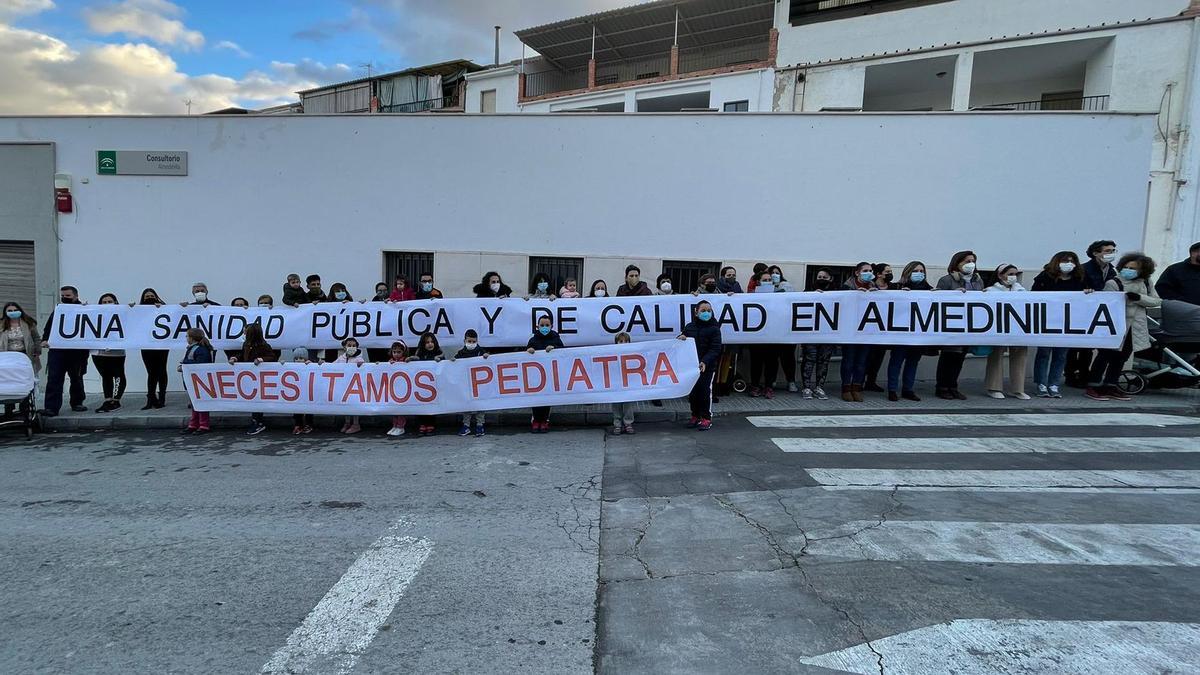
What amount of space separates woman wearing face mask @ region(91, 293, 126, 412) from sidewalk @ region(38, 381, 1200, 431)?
0.99 feet

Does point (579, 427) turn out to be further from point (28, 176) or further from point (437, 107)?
point (437, 107)

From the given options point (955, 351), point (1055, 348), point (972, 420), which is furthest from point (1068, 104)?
point (972, 420)

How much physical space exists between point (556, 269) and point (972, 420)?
7.49m

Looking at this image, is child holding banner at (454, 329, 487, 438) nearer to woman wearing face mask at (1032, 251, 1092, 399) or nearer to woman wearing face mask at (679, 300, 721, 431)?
woman wearing face mask at (679, 300, 721, 431)

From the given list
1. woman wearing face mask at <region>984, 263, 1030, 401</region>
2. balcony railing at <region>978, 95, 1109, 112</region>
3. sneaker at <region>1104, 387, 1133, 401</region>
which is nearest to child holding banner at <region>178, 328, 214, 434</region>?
woman wearing face mask at <region>984, 263, 1030, 401</region>

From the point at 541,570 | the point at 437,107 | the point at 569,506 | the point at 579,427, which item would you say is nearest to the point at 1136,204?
the point at 579,427

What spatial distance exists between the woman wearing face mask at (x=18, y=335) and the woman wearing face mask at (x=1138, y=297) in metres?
15.9

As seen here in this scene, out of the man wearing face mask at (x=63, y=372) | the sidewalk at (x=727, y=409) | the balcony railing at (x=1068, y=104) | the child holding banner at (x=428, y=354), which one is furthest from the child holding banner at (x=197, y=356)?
the balcony railing at (x=1068, y=104)

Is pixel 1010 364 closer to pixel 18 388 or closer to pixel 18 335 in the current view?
pixel 18 388

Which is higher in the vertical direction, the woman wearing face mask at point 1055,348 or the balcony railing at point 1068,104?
the balcony railing at point 1068,104

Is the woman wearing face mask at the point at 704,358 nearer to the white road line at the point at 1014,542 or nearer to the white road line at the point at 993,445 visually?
the white road line at the point at 993,445

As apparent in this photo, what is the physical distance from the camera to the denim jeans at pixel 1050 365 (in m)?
9.28

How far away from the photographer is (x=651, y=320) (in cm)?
933

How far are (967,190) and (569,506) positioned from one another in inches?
397
